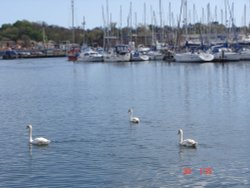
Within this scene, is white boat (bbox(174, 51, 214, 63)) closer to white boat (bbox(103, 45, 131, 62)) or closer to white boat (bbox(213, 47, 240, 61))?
white boat (bbox(213, 47, 240, 61))

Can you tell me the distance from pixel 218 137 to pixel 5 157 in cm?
982

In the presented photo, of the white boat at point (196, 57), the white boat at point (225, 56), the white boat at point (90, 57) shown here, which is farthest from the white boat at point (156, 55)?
the white boat at point (225, 56)

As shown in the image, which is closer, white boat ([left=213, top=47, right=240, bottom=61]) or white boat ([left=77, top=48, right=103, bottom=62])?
white boat ([left=213, top=47, right=240, bottom=61])

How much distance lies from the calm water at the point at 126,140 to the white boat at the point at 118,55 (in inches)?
2566

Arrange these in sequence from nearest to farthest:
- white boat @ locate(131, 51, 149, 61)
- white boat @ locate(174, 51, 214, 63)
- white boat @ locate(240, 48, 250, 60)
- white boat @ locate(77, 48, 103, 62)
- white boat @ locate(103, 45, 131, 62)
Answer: white boat @ locate(174, 51, 214, 63) < white boat @ locate(240, 48, 250, 60) < white boat @ locate(103, 45, 131, 62) < white boat @ locate(131, 51, 149, 61) < white boat @ locate(77, 48, 103, 62)

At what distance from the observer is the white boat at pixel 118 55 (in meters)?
119

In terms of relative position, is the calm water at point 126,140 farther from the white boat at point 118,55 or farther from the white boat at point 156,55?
the white boat at point 118,55

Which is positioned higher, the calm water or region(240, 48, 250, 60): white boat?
region(240, 48, 250, 60): white boat

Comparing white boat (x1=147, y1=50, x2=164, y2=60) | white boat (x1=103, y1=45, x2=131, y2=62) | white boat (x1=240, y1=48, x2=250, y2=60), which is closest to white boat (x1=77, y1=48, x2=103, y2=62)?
white boat (x1=103, y1=45, x2=131, y2=62)

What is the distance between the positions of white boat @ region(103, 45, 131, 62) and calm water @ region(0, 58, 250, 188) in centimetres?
6519

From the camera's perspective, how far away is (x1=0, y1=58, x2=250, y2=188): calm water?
21828 mm

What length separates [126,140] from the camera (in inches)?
1139

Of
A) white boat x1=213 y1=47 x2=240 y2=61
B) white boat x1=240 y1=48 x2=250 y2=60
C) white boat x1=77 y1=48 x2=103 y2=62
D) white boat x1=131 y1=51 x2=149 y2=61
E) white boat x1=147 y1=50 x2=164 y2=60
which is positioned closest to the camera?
white boat x1=213 y1=47 x2=240 y2=61

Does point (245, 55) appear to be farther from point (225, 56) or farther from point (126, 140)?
point (126, 140)
